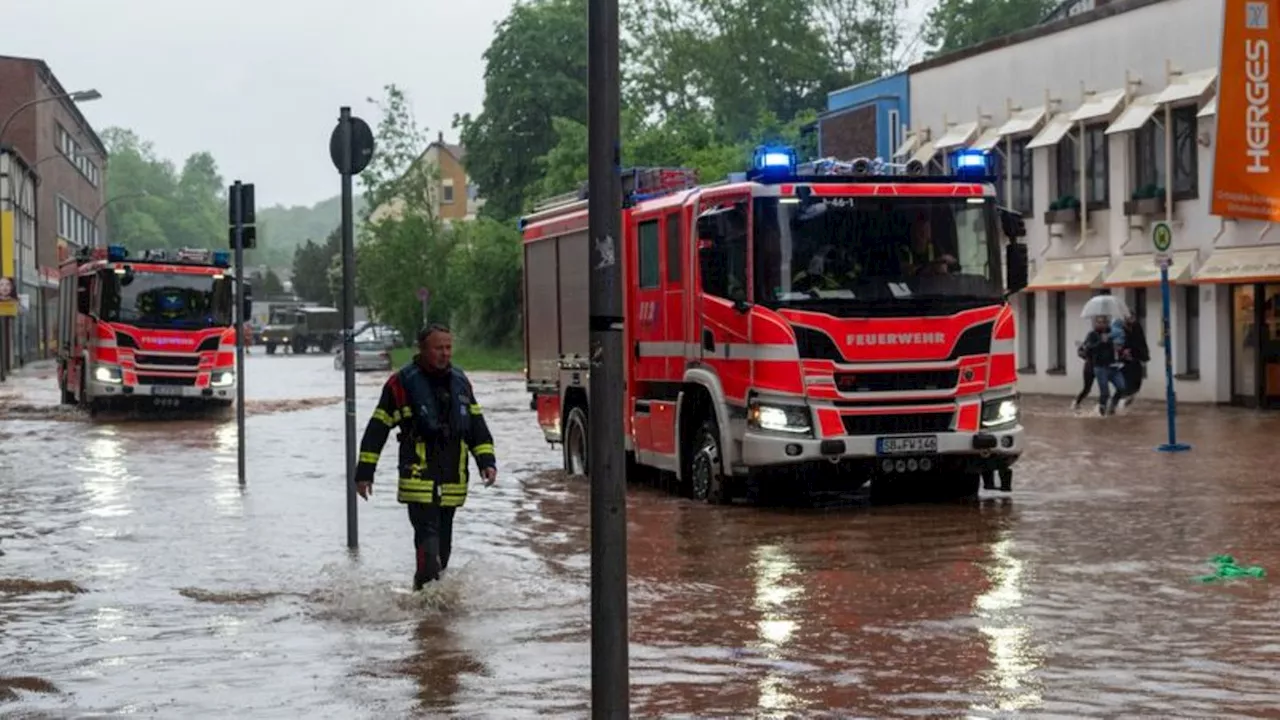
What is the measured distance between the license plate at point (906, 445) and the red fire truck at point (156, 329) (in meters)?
21.2

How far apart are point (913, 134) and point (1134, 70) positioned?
11706 millimetres

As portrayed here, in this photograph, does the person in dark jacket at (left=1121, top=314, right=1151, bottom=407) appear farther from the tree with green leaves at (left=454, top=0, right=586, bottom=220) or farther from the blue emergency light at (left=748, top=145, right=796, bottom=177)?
the tree with green leaves at (left=454, top=0, right=586, bottom=220)

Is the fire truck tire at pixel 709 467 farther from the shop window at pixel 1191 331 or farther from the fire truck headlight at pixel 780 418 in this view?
the shop window at pixel 1191 331

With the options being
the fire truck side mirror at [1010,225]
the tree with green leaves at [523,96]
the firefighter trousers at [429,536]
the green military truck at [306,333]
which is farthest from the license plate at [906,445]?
the green military truck at [306,333]

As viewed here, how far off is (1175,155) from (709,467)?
22.6 meters

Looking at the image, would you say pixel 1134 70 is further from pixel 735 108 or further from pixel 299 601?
pixel 735 108

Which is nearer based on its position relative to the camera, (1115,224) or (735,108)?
(1115,224)

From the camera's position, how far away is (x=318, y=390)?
51.2 metres

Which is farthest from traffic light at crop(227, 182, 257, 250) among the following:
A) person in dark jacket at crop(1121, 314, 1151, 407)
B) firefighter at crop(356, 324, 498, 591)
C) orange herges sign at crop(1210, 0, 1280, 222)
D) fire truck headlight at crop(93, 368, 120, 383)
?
person in dark jacket at crop(1121, 314, 1151, 407)

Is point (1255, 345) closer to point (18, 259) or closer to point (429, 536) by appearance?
point (429, 536)

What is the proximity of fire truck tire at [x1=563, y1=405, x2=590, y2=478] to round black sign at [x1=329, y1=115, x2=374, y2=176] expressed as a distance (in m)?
Result: 7.02

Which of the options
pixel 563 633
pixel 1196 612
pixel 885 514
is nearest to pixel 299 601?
pixel 563 633

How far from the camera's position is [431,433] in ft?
37.1

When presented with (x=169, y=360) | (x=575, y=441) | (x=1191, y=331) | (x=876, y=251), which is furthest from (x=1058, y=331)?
(x=876, y=251)
